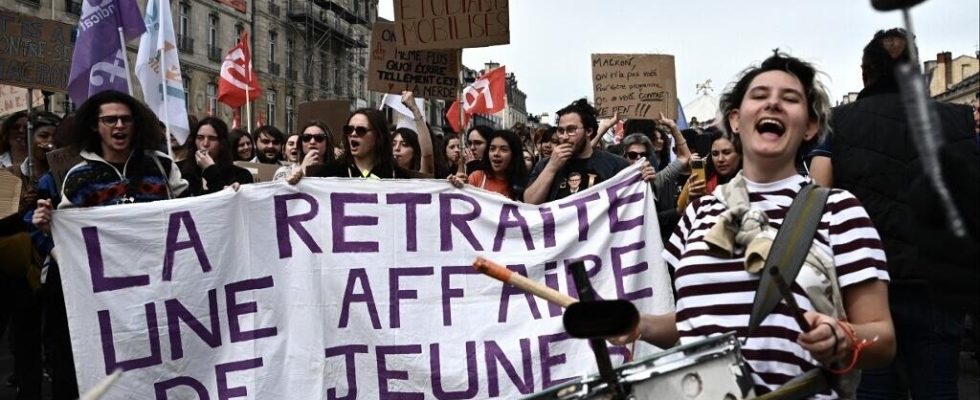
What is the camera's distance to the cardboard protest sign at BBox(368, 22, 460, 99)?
7.88 meters

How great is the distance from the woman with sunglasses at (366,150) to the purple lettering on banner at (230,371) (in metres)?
1.33

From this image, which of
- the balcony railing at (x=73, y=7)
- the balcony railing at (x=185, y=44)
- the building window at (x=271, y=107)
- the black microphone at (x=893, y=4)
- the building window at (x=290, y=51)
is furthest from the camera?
the building window at (x=290, y=51)

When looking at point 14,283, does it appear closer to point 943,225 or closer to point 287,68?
point 943,225

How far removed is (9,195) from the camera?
17.3 feet

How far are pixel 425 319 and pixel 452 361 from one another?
0.82 ft

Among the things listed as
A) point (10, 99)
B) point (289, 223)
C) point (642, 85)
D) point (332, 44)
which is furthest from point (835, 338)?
point (332, 44)

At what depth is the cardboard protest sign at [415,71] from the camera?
25.8 ft

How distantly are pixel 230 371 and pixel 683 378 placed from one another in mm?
3049

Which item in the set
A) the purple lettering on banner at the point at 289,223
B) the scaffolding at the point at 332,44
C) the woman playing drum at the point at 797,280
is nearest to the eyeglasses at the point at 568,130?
the purple lettering on banner at the point at 289,223

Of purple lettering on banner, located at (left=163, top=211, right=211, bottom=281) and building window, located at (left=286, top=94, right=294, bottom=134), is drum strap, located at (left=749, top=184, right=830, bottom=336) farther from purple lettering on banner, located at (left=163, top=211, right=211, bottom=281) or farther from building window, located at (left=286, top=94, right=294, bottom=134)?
building window, located at (left=286, top=94, right=294, bottom=134)

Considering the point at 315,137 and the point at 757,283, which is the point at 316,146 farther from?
the point at 757,283

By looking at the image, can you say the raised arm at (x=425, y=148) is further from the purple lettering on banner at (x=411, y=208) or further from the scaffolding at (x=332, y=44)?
the scaffolding at (x=332, y=44)

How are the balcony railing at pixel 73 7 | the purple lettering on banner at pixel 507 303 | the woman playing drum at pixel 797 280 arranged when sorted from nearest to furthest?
the woman playing drum at pixel 797 280 < the purple lettering on banner at pixel 507 303 < the balcony railing at pixel 73 7

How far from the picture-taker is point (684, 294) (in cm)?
236
